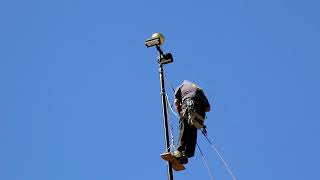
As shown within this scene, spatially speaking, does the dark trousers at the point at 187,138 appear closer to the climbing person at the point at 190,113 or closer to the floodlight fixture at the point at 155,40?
the climbing person at the point at 190,113

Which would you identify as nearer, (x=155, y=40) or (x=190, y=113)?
(x=190, y=113)

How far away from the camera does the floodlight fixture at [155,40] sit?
884cm

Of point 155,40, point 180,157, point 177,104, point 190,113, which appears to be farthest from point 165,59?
point 180,157

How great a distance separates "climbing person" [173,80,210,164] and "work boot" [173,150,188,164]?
0.09 meters

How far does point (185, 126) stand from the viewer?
8961 millimetres

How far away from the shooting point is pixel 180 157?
834 cm

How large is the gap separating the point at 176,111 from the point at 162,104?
2.29 feet

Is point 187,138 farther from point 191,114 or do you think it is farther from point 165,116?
point 165,116

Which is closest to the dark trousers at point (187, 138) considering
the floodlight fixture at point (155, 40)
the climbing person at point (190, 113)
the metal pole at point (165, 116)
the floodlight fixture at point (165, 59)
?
the climbing person at point (190, 113)

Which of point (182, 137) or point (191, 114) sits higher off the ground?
point (191, 114)

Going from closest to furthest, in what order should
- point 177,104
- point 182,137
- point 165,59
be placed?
point 182,137 < point 165,59 < point 177,104

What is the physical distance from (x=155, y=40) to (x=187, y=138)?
160cm

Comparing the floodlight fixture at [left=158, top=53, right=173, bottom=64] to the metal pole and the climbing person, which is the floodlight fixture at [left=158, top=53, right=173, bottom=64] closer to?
the metal pole

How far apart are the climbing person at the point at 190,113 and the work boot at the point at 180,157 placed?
91mm
